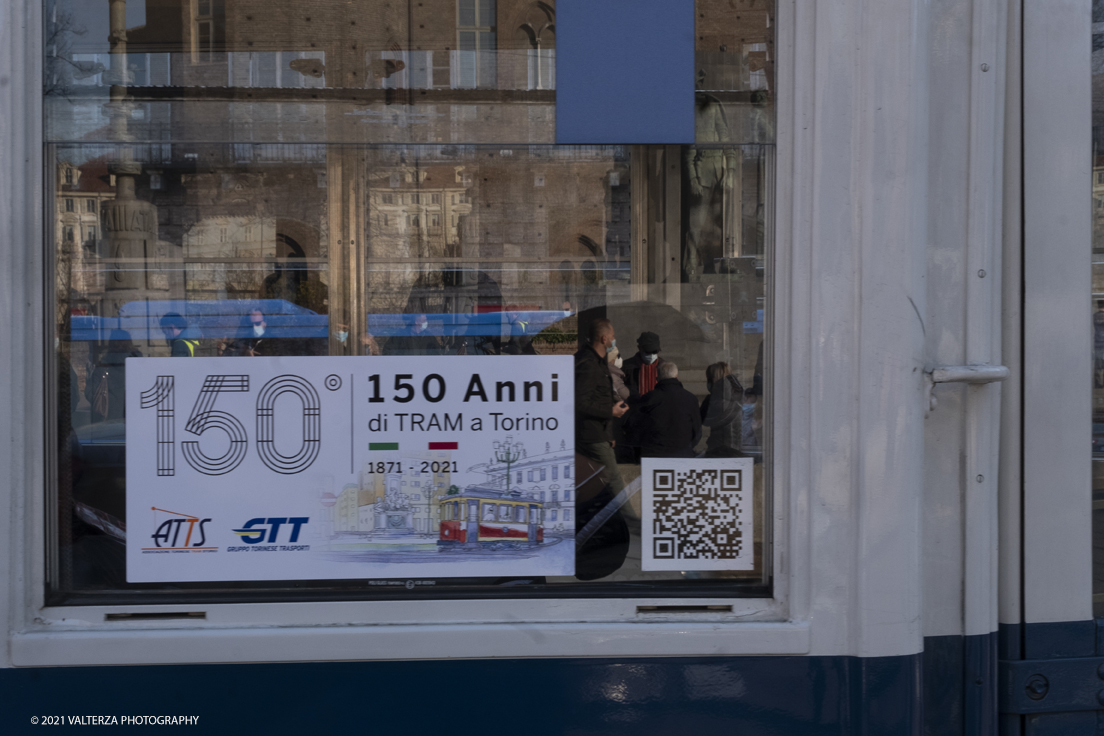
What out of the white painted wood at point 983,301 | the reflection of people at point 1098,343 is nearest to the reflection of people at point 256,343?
the white painted wood at point 983,301

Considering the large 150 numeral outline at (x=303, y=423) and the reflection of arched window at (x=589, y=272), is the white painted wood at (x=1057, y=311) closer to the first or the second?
the reflection of arched window at (x=589, y=272)

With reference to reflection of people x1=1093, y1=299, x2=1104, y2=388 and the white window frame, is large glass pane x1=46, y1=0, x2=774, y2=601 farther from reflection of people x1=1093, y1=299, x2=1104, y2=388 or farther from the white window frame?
reflection of people x1=1093, y1=299, x2=1104, y2=388

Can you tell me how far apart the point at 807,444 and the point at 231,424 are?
3.68ft

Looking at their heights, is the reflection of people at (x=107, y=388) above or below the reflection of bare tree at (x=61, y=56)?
below

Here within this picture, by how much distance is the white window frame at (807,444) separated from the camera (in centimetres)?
170

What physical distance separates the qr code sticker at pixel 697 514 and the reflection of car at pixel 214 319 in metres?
0.74

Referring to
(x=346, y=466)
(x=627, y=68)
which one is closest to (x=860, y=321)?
(x=627, y=68)

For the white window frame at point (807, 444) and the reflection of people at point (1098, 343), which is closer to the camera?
the white window frame at point (807, 444)

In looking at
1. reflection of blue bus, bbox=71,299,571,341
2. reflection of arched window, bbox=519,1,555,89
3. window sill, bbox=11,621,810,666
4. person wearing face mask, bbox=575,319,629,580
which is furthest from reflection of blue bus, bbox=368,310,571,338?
window sill, bbox=11,621,810,666

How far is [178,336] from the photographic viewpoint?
179 centimetres

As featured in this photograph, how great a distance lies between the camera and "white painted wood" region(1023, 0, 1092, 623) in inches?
71.5

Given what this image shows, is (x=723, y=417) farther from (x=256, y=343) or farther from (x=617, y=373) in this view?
(x=256, y=343)

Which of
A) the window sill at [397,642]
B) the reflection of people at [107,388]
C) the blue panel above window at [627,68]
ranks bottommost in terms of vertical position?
the window sill at [397,642]

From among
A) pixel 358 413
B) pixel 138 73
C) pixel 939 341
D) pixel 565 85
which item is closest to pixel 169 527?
pixel 358 413
